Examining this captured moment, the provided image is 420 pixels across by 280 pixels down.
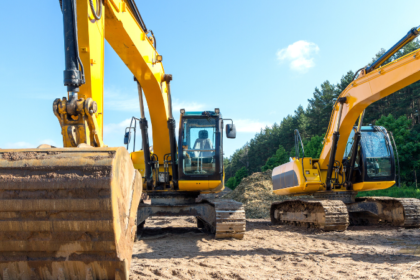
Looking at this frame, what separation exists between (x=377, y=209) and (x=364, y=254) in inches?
187

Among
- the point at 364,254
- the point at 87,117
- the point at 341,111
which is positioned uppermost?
the point at 341,111

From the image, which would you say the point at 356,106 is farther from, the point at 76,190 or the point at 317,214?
the point at 76,190

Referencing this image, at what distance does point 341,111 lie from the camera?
393 inches

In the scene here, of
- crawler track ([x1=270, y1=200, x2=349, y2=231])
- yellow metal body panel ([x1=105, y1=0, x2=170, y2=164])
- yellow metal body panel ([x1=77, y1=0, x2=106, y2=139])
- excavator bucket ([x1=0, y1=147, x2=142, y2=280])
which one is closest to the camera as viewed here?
excavator bucket ([x1=0, y1=147, x2=142, y2=280])

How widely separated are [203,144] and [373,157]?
16.7ft

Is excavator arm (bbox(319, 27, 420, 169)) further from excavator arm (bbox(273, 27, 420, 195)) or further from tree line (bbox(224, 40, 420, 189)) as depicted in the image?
tree line (bbox(224, 40, 420, 189))

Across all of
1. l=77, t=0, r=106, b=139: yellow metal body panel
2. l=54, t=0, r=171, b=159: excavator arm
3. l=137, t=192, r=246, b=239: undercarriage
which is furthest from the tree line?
l=77, t=0, r=106, b=139: yellow metal body panel

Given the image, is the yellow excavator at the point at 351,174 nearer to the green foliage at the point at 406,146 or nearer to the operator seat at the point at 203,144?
→ the operator seat at the point at 203,144

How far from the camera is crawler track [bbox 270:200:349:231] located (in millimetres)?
8992

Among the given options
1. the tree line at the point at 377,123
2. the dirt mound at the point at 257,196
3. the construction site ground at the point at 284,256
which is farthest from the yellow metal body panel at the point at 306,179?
the tree line at the point at 377,123

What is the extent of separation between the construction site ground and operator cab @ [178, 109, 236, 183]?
1.51m

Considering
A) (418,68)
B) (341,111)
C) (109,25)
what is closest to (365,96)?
(341,111)

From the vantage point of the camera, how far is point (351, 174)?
10344 millimetres

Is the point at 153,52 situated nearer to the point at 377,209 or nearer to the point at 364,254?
the point at 364,254
